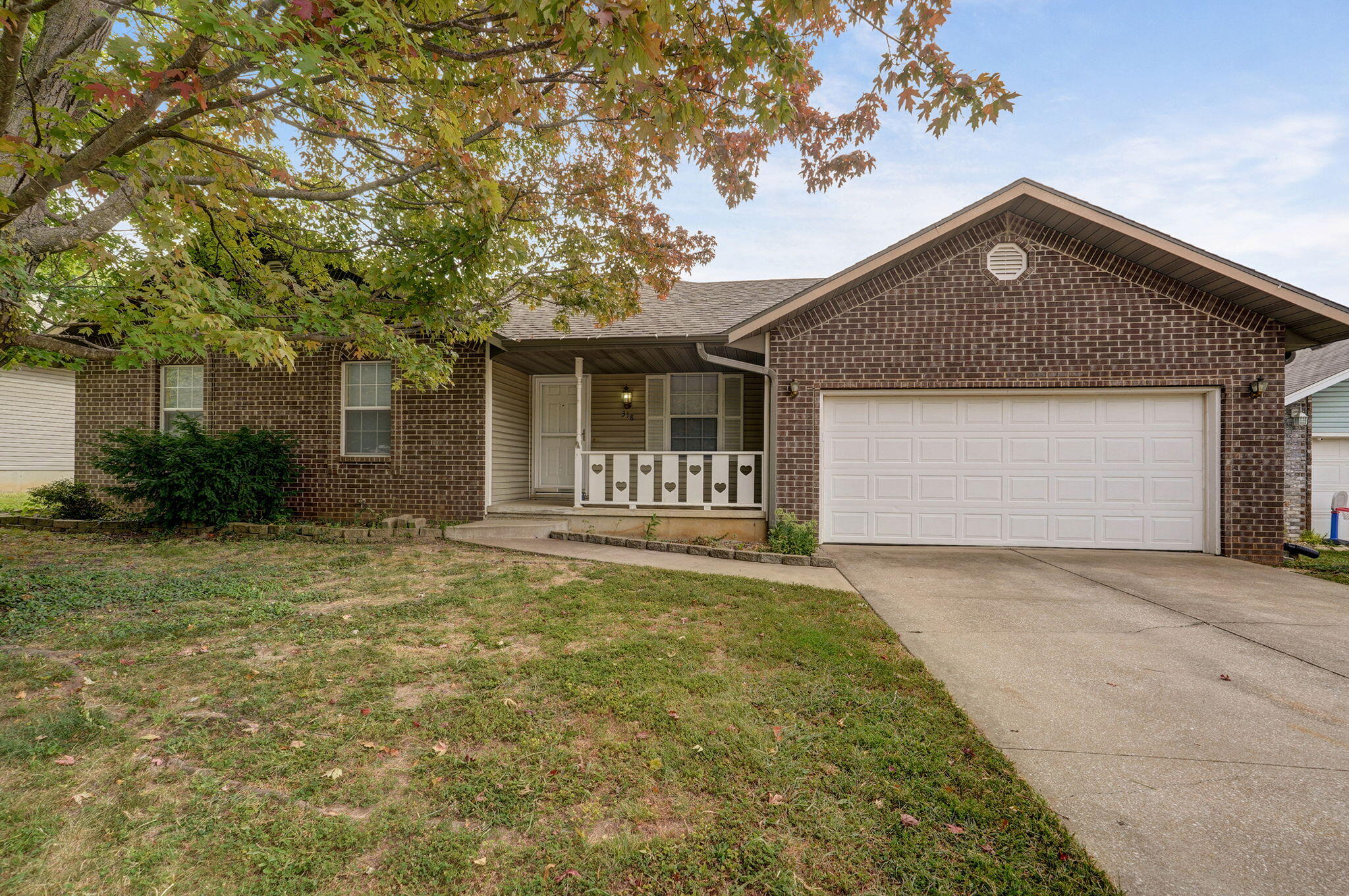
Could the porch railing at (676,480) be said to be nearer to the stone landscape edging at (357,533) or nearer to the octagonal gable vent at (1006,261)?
the stone landscape edging at (357,533)

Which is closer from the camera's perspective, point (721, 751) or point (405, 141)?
point (721, 751)

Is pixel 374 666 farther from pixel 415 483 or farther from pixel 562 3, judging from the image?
pixel 415 483

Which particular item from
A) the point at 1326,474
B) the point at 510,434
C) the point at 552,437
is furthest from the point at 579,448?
the point at 1326,474

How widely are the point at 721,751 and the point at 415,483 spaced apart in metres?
8.60

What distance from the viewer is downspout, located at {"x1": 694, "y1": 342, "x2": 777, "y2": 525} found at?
8.50 metres

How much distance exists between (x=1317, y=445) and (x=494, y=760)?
16272 millimetres

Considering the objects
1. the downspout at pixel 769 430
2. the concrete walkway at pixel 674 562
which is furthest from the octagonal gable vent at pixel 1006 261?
the concrete walkway at pixel 674 562

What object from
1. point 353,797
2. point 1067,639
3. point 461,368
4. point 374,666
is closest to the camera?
point 353,797

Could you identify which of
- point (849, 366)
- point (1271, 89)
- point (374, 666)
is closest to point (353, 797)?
point (374, 666)

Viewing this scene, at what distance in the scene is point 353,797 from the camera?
7.52ft

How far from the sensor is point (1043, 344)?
805 cm

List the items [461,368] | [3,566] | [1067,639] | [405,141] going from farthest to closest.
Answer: [461,368]
[405,141]
[3,566]
[1067,639]

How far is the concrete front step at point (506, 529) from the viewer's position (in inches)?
333

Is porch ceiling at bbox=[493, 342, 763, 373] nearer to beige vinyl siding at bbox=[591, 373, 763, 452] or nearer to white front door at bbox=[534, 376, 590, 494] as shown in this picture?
beige vinyl siding at bbox=[591, 373, 763, 452]
